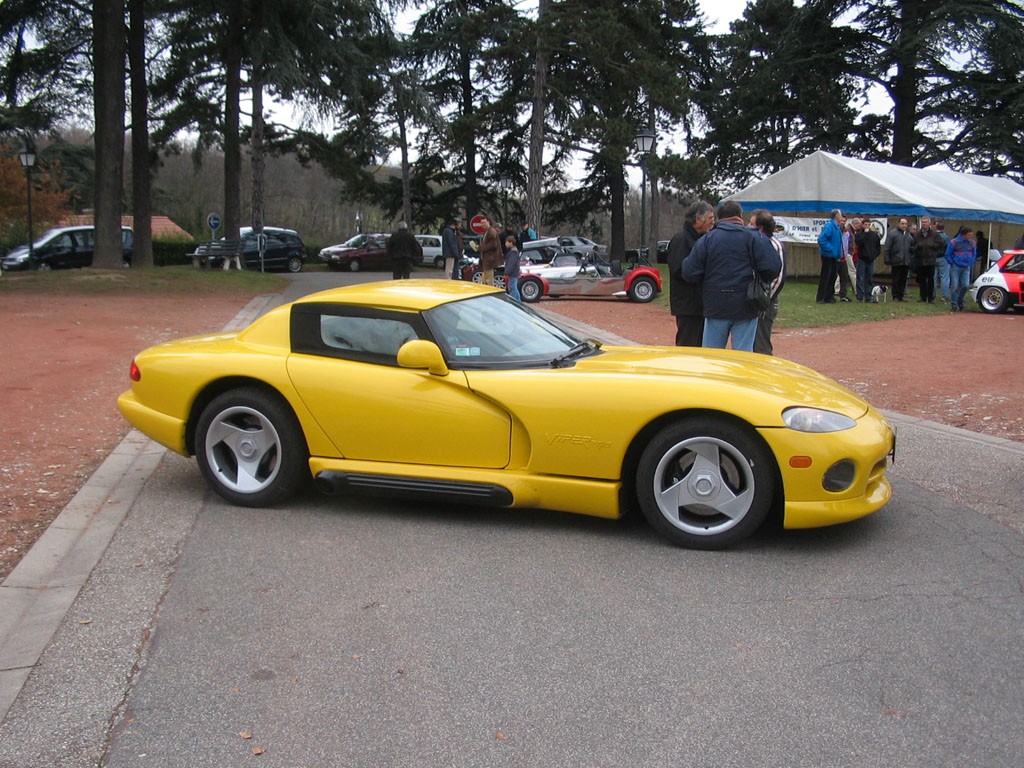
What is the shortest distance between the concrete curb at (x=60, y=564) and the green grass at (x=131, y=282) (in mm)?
16067

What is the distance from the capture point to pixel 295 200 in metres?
60.5

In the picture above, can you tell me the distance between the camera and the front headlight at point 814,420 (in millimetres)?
4641

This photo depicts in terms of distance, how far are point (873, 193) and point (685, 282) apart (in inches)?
715

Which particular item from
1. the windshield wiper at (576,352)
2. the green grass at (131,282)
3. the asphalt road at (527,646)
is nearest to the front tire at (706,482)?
the asphalt road at (527,646)

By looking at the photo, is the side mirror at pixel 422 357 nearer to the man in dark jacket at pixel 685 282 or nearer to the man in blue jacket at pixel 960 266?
the man in dark jacket at pixel 685 282

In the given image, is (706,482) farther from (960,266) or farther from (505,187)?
(505,187)

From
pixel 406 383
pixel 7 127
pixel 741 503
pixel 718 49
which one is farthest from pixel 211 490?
pixel 718 49

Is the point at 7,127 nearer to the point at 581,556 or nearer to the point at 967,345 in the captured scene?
the point at 967,345

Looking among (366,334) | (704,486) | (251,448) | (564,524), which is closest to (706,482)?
(704,486)

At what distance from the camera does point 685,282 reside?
7934 mm

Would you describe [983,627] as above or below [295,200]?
below

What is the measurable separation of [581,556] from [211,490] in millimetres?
2549

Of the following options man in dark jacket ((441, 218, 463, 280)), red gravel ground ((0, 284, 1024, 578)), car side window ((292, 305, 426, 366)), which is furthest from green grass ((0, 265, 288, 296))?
car side window ((292, 305, 426, 366))

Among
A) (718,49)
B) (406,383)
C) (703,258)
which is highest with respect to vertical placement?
(718,49)
